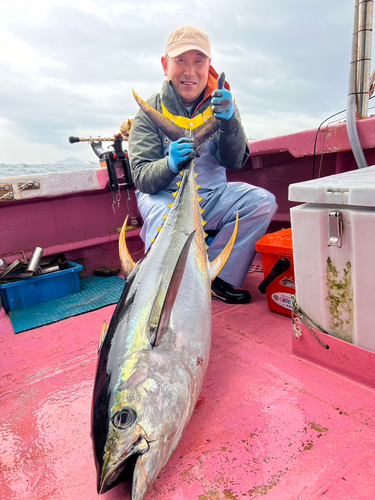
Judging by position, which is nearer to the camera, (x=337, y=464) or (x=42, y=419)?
(x=337, y=464)

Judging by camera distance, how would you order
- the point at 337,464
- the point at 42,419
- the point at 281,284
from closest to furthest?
the point at 337,464 → the point at 42,419 → the point at 281,284

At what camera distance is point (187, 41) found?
91.8 inches

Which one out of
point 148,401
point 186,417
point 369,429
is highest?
point 148,401

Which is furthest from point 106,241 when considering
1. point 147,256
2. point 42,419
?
point 42,419

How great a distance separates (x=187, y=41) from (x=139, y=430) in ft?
7.81

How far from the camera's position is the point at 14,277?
259 cm

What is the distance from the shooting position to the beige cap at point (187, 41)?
2.33m

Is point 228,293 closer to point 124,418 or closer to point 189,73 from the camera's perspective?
point 124,418

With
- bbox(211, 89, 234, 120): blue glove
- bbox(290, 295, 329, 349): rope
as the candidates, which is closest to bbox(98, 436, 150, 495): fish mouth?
bbox(290, 295, 329, 349): rope

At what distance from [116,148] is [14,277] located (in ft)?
5.12

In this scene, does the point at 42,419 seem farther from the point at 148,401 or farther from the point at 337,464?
the point at 337,464

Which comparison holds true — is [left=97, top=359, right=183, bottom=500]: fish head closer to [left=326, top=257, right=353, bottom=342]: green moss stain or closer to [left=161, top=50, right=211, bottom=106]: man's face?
[left=326, top=257, right=353, bottom=342]: green moss stain

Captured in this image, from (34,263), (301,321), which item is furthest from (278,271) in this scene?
(34,263)

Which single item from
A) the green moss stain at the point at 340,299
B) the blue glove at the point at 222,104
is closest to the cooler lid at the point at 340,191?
the green moss stain at the point at 340,299
